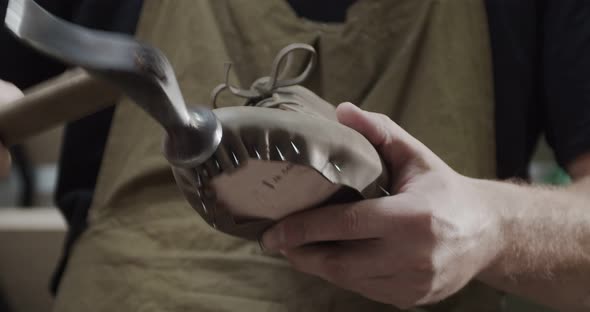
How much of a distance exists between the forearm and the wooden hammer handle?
0.25 meters

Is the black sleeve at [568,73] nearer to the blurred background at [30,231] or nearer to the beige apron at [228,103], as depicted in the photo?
the beige apron at [228,103]

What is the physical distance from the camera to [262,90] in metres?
0.40

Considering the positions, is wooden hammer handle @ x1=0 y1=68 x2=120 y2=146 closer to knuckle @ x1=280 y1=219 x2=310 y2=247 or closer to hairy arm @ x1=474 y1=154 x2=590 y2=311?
knuckle @ x1=280 y1=219 x2=310 y2=247

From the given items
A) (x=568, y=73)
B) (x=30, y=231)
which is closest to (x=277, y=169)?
(x=568, y=73)

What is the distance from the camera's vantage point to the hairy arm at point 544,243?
0.41m

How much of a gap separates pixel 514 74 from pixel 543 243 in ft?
0.57

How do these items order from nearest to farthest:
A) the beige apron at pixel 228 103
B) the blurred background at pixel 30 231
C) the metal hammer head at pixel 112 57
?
the metal hammer head at pixel 112 57
the beige apron at pixel 228 103
the blurred background at pixel 30 231

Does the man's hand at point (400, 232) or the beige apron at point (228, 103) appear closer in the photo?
the man's hand at point (400, 232)

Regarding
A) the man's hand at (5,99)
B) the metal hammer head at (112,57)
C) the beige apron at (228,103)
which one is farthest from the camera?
the beige apron at (228,103)

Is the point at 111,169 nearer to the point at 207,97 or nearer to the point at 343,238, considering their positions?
the point at 207,97

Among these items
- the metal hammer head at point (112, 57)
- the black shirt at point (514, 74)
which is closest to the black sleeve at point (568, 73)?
the black shirt at point (514, 74)

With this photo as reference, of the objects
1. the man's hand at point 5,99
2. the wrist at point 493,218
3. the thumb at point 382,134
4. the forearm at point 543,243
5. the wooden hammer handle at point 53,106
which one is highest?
the wooden hammer handle at point 53,106

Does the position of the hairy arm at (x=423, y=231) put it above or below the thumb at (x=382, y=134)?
below

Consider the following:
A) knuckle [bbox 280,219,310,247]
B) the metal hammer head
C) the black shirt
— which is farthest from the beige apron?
the metal hammer head
